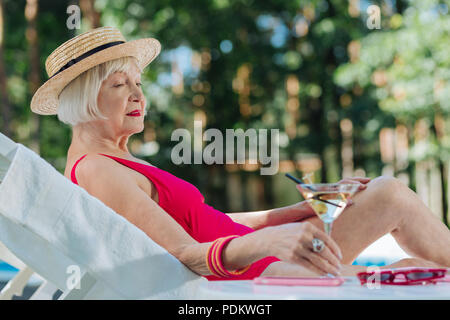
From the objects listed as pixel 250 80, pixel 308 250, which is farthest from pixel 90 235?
pixel 250 80

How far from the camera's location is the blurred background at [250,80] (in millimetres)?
13484

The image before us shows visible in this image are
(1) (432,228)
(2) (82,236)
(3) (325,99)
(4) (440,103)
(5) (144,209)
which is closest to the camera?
(2) (82,236)

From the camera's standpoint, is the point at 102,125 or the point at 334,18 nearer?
the point at 102,125

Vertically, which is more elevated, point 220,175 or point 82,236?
point 220,175

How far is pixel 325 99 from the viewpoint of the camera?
15.9 metres

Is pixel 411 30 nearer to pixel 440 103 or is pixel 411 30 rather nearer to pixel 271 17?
pixel 440 103

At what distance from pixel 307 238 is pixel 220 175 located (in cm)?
1503

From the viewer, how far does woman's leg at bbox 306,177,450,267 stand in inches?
79.5

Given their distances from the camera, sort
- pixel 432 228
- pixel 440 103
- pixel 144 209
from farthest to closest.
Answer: pixel 440 103, pixel 432 228, pixel 144 209

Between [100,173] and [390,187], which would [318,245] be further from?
[390,187]

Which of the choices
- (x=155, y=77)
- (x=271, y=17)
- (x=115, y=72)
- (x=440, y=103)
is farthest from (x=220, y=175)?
(x=115, y=72)

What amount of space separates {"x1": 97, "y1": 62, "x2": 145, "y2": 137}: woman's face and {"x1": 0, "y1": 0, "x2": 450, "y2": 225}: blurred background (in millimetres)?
10889

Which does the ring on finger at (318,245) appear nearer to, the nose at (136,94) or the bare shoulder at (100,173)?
the bare shoulder at (100,173)

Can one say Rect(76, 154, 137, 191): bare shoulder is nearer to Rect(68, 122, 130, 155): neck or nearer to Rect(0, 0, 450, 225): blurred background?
Rect(68, 122, 130, 155): neck
